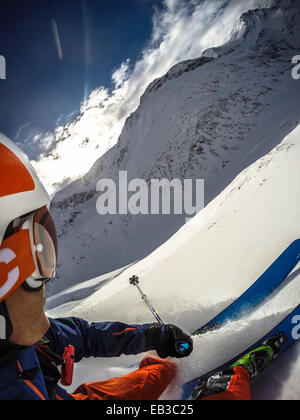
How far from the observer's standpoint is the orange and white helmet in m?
1.17

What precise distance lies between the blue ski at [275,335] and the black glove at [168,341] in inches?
8.7

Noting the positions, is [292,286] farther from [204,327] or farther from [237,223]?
[237,223]

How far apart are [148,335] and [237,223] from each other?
3387 millimetres

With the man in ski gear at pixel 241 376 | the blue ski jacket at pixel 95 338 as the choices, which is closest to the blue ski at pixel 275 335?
the man in ski gear at pixel 241 376

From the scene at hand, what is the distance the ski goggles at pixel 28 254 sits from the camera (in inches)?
45.5

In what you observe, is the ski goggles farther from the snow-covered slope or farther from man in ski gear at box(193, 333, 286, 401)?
the snow-covered slope

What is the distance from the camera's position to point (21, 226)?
128cm

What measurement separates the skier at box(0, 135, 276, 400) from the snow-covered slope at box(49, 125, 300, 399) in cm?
19

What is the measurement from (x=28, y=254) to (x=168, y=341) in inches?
59.8

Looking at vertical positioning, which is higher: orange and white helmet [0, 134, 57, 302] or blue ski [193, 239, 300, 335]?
orange and white helmet [0, 134, 57, 302]

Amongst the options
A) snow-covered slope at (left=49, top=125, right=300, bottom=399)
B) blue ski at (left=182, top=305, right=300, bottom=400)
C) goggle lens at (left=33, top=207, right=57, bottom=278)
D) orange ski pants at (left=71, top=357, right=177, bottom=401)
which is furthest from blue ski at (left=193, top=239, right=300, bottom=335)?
goggle lens at (left=33, top=207, right=57, bottom=278)

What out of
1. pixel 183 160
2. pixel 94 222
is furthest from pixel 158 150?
pixel 94 222

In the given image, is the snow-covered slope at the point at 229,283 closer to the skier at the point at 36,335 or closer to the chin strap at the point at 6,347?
the skier at the point at 36,335

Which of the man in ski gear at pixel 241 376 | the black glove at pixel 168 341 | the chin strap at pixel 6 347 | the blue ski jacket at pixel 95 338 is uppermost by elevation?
the chin strap at pixel 6 347
